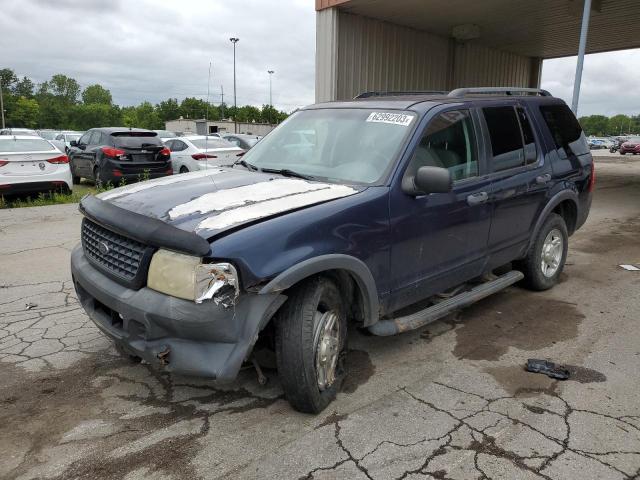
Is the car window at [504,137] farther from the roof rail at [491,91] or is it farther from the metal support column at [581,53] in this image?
the metal support column at [581,53]

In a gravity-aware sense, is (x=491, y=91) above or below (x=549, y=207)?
above

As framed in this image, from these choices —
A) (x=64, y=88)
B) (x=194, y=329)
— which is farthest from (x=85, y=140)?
(x=64, y=88)

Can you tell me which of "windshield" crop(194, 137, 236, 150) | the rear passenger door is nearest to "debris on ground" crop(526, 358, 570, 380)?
the rear passenger door

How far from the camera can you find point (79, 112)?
323 ft

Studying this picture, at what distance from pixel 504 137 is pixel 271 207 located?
2513 millimetres

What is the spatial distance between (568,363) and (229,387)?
8.07ft

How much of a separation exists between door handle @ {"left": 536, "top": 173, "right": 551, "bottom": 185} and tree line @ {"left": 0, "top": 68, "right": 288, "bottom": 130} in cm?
7310

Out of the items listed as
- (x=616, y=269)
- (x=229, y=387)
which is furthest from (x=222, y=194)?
(x=616, y=269)

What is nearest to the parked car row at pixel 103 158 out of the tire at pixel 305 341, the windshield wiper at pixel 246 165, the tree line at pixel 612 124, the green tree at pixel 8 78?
the windshield wiper at pixel 246 165

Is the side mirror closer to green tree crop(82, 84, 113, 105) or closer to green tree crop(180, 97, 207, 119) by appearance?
green tree crop(180, 97, 207, 119)

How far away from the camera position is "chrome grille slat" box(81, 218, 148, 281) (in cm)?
289

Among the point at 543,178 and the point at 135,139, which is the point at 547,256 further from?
the point at 135,139

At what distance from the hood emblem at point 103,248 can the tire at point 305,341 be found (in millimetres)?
1130

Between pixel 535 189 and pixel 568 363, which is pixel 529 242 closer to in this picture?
pixel 535 189
